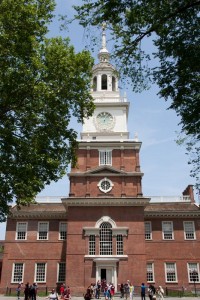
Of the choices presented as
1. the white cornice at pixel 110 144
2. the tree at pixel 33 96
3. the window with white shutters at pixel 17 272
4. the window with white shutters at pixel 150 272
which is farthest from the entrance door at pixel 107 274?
the tree at pixel 33 96

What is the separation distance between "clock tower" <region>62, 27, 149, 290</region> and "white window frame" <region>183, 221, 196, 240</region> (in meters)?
7.54

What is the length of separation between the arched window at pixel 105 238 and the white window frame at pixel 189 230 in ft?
32.9

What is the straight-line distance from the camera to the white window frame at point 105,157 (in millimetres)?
38531

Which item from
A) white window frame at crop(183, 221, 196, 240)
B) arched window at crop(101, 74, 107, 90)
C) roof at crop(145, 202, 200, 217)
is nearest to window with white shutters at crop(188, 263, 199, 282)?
white window frame at crop(183, 221, 196, 240)

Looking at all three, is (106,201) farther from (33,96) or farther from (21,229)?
(33,96)

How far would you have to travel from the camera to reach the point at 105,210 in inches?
1426

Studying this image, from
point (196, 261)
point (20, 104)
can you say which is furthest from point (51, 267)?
point (20, 104)

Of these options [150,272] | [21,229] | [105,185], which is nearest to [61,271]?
[21,229]

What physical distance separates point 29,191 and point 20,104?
4.15 metres

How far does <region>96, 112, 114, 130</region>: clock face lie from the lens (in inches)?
1608

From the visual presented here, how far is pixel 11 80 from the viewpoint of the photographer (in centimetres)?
1581

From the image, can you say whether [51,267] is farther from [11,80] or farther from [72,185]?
[11,80]

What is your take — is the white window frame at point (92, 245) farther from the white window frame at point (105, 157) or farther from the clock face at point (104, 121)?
the clock face at point (104, 121)

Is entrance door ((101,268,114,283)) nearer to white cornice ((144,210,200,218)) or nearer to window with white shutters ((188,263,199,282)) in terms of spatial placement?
white cornice ((144,210,200,218))
